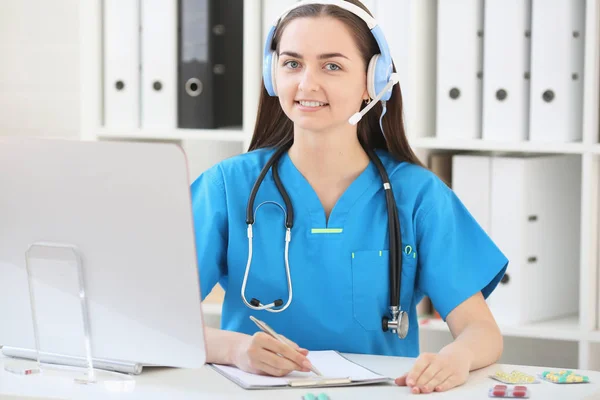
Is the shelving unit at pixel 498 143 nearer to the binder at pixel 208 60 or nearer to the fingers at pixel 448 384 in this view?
the binder at pixel 208 60

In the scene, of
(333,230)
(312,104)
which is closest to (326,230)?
(333,230)

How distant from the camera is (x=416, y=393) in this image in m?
1.39

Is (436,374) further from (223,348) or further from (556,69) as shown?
(556,69)

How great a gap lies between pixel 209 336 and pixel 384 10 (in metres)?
1.14

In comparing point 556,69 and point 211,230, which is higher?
point 556,69

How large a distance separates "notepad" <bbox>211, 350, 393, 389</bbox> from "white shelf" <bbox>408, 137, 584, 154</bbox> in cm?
100

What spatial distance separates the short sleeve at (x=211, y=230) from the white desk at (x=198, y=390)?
13.7 inches

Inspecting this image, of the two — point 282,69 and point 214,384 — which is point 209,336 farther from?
point 282,69

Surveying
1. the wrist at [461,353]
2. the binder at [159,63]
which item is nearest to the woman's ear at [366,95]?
the wrist at [461,353]

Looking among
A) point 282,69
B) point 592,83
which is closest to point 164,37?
point 282,69

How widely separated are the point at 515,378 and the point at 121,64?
1.51 meters

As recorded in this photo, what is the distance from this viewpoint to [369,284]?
1759 mm

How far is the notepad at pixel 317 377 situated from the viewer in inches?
55.2

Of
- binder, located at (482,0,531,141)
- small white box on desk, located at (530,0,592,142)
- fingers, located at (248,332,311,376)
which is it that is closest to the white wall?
binder, located at (482,0,531,141)
